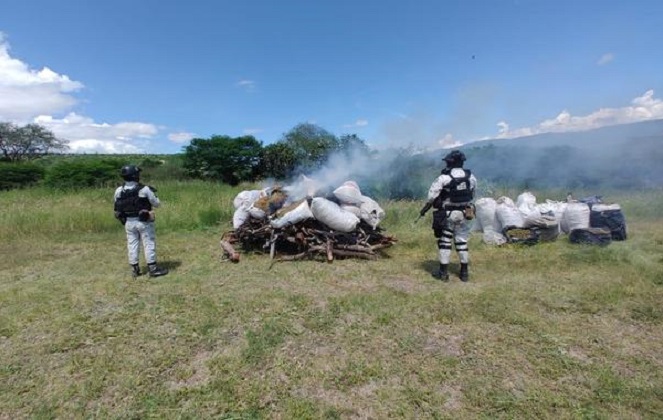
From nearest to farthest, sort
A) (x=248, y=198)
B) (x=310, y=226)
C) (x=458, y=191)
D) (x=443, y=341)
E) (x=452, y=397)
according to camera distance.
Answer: (x=452, y=397), (x=443, y=341), (x=458, y=191), (x=310, y=226), (x=248, y=198)

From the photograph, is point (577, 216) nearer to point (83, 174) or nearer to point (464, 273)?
point (464, 273)

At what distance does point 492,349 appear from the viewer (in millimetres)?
3221

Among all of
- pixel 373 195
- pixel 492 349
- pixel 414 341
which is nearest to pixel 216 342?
pixel 414 341

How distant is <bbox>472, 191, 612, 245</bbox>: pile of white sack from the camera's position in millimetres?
6977

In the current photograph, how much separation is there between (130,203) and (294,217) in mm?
2601

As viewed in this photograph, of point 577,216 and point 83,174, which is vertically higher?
point 83,174

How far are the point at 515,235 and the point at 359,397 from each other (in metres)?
5.67

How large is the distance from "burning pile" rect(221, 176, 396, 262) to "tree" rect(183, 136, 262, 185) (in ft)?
98.1

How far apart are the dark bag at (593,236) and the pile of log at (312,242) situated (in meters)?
3.61

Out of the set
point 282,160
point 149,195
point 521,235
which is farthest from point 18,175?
point 521,235

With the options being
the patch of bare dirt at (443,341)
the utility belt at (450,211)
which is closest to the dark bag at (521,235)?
the utility belt at (450,211)

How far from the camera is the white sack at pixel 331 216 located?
6238 mm

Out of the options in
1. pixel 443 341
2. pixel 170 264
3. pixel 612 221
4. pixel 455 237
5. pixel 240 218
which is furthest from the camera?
pixel 240 218

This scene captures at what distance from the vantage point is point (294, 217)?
631 centimetres
